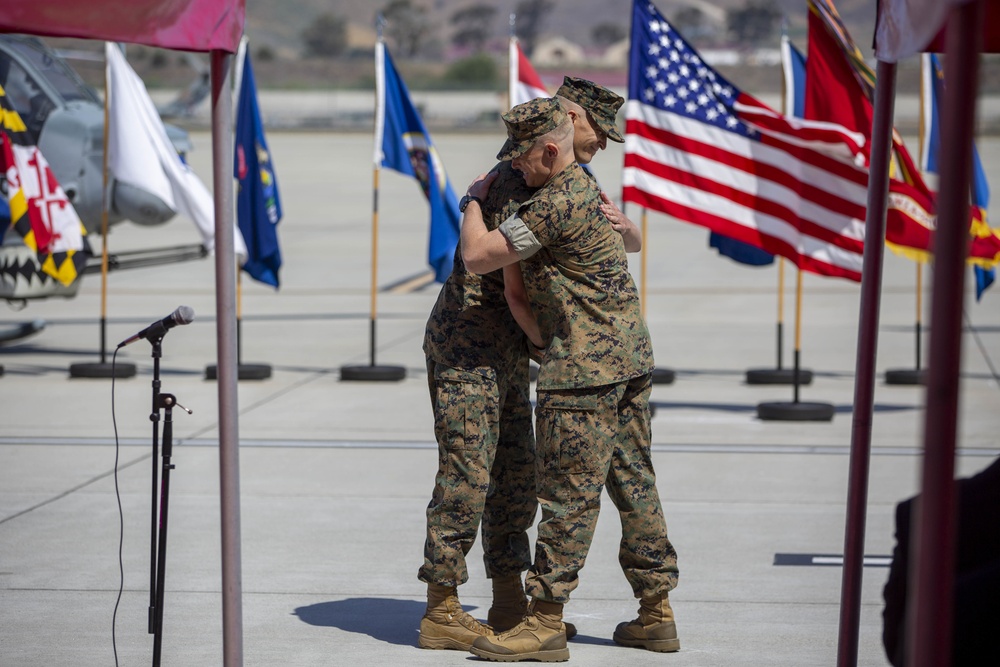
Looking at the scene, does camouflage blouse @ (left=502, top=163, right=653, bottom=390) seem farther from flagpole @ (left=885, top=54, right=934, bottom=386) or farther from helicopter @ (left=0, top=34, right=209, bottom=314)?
helicopter @ (left=0, top=34, right=209, bottom=314)

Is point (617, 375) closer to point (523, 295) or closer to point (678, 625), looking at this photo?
point (523, 295)

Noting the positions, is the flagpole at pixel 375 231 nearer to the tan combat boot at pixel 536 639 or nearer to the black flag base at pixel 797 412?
the black flag base at pixel 797 412

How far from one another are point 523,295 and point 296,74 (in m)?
120

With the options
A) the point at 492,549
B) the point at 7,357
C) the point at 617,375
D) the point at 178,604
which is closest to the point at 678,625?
the point at 492,549

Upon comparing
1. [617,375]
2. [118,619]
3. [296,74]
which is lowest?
[118,619]

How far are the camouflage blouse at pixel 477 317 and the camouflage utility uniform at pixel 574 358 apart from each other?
0.60 ft

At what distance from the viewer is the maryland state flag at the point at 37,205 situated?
10.3m

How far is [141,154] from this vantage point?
1042cm

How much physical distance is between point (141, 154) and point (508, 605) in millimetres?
6193

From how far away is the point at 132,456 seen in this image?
335 inches

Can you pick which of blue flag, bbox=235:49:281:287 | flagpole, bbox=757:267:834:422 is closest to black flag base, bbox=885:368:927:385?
flagpole, bbox=757:267:834:422

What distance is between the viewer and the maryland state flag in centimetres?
1027

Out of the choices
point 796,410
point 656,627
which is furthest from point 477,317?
point 796,410

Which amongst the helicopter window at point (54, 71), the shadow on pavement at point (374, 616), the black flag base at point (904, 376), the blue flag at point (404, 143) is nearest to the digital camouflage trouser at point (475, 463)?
the shadow on pavement at point (374, 616)
